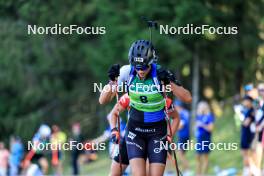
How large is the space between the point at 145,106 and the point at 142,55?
72cm

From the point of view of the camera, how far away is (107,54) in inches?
1201

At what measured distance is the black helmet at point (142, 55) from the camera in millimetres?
8797

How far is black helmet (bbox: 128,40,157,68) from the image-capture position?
8797 millimetres

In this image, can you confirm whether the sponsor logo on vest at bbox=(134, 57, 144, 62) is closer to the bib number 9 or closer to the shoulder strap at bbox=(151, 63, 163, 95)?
the shoulder strap at bbox=(151, 63, 163, 95)

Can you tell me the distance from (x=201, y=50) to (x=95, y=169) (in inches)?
258

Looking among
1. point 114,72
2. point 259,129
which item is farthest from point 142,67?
point 259,129

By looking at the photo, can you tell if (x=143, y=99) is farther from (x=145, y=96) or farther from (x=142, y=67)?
(x=142, y=67)

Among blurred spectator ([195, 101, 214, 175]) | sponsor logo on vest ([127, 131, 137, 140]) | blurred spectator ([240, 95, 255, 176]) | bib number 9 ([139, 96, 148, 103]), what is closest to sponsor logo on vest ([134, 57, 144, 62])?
bib number 9 ([139, 96, 148, 103])

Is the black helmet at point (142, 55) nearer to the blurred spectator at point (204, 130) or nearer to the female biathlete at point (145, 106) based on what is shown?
the female biathlete at point (145, 106)

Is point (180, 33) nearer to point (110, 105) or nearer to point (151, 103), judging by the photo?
point (110, 105)

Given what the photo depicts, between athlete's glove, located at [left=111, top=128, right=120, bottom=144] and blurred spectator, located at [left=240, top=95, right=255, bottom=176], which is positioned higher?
athlete's glove, located at [left=111, top=128, right=120, bottom=144]

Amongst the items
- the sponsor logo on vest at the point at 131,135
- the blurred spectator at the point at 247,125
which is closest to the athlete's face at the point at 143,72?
the sponsor logo on vest at the point at 131,135

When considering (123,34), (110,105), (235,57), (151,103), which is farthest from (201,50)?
(151,103)

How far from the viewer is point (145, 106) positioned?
9180mm
